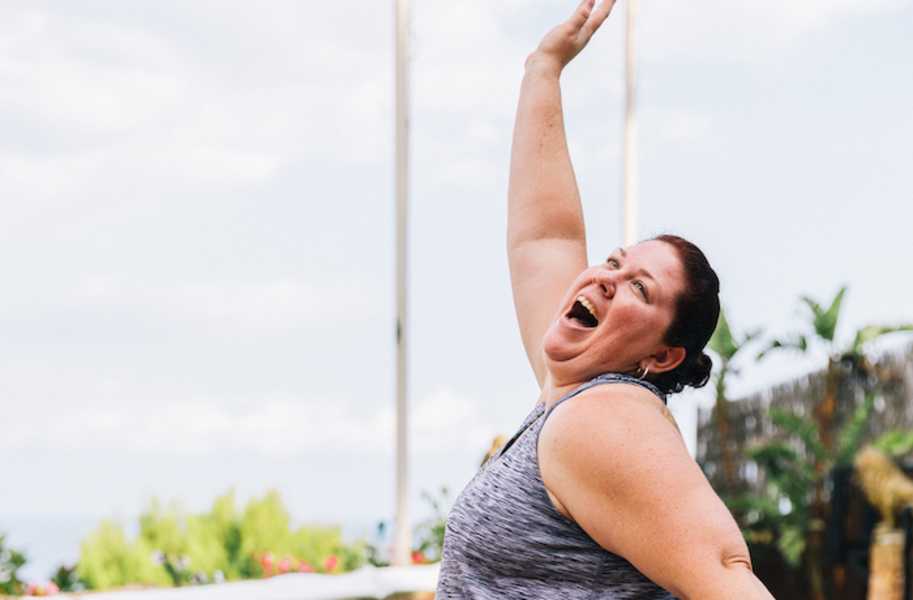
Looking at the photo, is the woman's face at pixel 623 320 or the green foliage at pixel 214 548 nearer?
the woman's face at pixel 623 320

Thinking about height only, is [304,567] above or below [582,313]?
below

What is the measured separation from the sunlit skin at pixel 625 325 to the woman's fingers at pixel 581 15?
0.45 m

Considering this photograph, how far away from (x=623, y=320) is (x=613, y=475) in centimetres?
15

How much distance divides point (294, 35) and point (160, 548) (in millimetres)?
1751

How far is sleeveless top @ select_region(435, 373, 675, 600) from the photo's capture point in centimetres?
90

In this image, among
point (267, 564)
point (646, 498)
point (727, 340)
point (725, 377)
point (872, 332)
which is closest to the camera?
point (646, 498)

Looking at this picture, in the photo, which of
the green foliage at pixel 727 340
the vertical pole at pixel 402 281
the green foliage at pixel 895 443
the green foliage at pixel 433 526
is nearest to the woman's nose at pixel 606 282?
the vertical pole at pixel 402 281

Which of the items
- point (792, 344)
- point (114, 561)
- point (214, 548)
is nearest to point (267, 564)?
point (214, 548)

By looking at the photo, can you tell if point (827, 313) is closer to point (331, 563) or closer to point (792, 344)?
point (792, 344)

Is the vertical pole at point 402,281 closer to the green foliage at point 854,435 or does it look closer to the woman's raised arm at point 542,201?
the woman's raised arm at point 542,201

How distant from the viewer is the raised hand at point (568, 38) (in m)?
1.36

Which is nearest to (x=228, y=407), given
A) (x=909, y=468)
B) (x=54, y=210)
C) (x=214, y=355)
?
(x=214, y=355)

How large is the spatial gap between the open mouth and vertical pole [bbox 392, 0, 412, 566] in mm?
2671

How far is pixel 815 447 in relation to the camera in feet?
20.2
